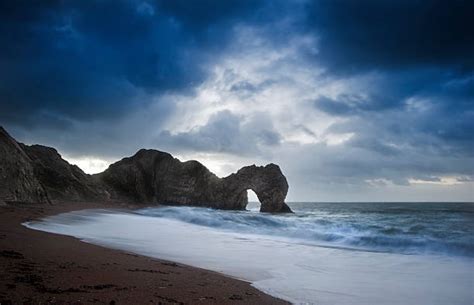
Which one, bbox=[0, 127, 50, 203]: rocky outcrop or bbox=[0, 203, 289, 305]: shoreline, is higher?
bbox=[0, 127, 50, 203]: rocky outcrop

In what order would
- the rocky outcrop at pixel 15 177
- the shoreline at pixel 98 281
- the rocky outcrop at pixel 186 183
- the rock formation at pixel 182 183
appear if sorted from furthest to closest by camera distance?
the rocky outcrop at pixel 186 183 → the rock formation at pixel 182 183 → the rocky outcrop at pixel 15 177 → the shoreline at pixel 98 281

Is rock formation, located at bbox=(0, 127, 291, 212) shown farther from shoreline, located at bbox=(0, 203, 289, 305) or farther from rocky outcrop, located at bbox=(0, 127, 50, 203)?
shoreline, located at bbox=(0, 203, 289, 305)

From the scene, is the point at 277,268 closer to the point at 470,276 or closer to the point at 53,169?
the point at 470,276

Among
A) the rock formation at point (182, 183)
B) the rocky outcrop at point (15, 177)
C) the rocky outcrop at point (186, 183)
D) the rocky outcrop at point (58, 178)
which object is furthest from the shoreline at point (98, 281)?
the rocky outcrop at point (186, 183)

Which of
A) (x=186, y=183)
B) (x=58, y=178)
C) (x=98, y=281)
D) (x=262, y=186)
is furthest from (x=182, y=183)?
(x=98, y=281)

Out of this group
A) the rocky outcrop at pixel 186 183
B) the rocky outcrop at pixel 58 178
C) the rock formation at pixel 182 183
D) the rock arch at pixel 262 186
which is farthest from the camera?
the rocky outcrop at pixel 186 183

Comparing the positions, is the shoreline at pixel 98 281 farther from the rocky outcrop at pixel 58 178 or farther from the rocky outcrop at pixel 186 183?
the rocky outcrop at pixel 186 183

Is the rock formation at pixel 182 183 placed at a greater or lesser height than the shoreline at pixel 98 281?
greater

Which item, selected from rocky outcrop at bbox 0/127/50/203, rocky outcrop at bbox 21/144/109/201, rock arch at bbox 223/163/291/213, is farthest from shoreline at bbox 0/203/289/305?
rock arch at bbox 223/163/291/213

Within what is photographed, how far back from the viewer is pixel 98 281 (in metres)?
3.90

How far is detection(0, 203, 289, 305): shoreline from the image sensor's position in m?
3.25

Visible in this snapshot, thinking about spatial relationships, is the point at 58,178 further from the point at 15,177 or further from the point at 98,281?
the point at 98,281

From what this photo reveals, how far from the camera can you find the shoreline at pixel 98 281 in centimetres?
325

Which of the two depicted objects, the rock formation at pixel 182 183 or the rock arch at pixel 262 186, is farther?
the rock formation at pixel 182 183
